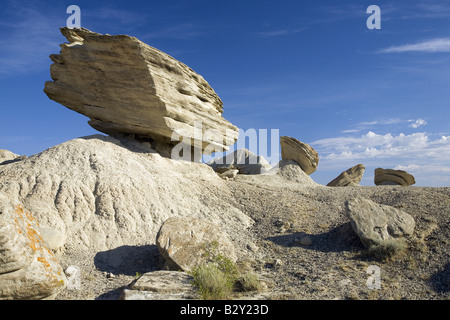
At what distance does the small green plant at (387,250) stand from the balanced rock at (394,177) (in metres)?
19.2

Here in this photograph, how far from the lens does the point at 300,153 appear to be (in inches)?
877

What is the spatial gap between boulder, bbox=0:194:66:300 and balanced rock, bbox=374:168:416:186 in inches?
980

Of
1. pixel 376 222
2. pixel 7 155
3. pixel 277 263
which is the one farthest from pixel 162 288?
pixel 7 155

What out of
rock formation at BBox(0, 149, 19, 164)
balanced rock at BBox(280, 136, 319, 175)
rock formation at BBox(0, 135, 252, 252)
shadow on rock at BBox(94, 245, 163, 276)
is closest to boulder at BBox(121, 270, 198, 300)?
shadow on rock at BBox(94, 245, 163, 276)

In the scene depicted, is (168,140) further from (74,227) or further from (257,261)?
(257,261)

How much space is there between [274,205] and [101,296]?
7286 mm

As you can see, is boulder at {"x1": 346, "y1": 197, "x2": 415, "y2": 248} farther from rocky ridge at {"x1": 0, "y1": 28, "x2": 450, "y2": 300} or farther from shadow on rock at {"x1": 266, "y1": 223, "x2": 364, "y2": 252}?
shadow on rock at {"x1": 266, "y1": 223, "x2": 364, "y2": 252}

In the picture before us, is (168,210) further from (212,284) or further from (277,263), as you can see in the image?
(212,284)

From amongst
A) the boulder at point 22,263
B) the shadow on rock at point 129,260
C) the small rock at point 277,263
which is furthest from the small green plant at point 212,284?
the boulder at point 22,263

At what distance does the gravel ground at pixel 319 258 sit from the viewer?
24.1 feet

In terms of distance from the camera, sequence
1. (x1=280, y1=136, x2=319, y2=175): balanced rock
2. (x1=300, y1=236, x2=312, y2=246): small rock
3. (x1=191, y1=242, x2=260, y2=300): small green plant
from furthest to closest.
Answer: (x1=280, y1=136, x2=319, y2=175): balanced rock
(x1=300, y1=236, x2=312, y2=246): small rock
(x1=191, y1=242, x2=260, y2=300): small green plant

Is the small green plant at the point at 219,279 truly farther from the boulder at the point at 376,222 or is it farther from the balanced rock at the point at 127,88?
the balanced rock at the point at 127,88

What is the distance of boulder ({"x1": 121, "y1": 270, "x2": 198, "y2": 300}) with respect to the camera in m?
6.77
